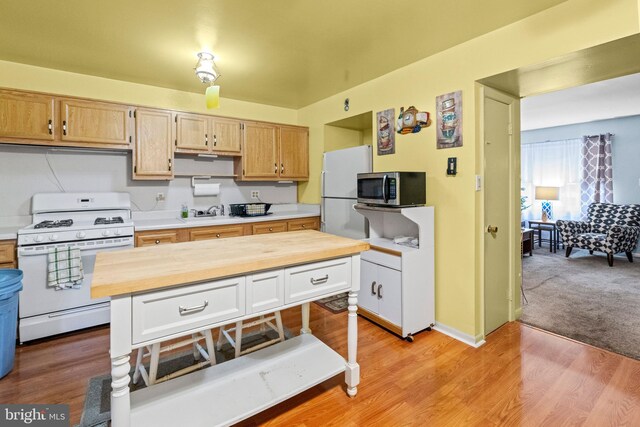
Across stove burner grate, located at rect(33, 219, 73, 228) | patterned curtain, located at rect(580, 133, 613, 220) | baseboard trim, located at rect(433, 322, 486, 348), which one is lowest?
baseboard trim, located at rect(433, 322, 486, 348)

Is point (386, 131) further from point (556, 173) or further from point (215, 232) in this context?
point (556, 173)

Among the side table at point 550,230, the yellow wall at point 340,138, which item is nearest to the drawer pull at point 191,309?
the yellow wall at point 340,138

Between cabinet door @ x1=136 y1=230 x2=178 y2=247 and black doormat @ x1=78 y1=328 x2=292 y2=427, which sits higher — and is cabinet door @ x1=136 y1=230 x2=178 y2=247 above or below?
above

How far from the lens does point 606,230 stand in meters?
5.29

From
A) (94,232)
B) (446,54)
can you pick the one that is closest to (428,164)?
(446,54)

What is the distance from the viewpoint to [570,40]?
1915mm

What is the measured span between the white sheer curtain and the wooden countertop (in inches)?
254

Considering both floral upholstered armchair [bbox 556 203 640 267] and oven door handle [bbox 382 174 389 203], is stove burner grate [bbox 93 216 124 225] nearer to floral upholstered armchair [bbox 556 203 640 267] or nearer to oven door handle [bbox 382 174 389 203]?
oven door handle [bbox 382 174 389 203]

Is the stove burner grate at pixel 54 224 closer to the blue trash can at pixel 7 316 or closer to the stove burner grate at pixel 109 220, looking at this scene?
the stove burner grate at pixel 109 220

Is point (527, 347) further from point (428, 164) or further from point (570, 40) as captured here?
point (570, 40)

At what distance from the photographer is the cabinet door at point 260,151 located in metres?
3.91

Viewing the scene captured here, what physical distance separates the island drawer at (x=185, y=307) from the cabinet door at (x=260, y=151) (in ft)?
8.79

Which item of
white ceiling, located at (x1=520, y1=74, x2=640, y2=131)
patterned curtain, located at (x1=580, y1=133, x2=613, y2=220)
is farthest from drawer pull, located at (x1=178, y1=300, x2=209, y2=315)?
patterned curtain, located at (x1=580, y1=133, x2=613, y2=220)

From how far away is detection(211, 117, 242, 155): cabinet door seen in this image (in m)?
3.69
